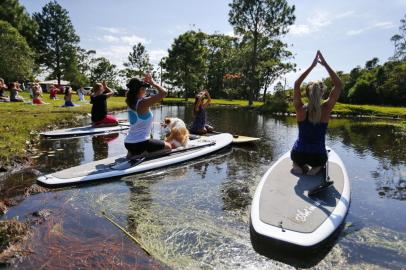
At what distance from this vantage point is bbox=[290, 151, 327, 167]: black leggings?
290 inches

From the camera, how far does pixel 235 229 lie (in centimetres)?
584

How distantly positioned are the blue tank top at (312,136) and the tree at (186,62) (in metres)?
47.6

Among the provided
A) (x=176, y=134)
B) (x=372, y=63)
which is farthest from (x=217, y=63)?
(x=176, y=134)

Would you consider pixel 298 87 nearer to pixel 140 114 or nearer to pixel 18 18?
pixel 140 114

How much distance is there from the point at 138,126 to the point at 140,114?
13.0 inches

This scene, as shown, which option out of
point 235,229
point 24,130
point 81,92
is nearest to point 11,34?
point 81,92

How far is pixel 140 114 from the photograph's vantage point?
885 centimetres

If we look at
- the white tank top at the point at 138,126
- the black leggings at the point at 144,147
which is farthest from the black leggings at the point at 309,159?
the black leggings at the point at 144,147

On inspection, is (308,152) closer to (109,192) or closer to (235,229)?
(235,229)

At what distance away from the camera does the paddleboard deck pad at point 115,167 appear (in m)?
7.67

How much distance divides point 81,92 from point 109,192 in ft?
88.5

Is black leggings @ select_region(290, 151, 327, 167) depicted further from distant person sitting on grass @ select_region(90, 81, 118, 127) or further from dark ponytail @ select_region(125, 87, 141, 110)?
distant person sitting on grass @ select_region(90, 81, 118, 127)

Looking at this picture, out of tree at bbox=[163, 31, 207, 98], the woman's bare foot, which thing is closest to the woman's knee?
the woman's bare foot

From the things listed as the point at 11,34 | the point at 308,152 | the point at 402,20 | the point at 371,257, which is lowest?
the point at 371,257
